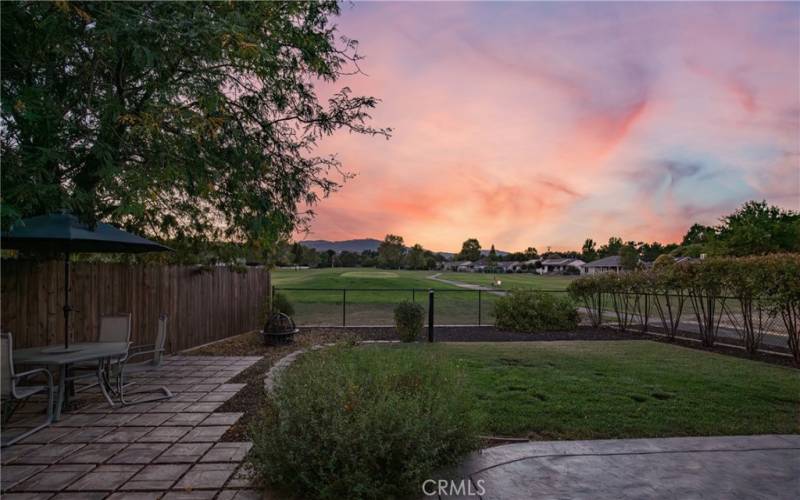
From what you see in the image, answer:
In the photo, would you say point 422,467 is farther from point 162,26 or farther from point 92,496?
point 162,26

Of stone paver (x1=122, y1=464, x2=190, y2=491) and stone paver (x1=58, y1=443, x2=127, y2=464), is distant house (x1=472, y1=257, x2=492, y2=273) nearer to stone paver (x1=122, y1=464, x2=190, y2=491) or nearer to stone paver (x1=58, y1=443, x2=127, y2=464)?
stone paver (x1=58, y1=443, x2=127, y2=464)

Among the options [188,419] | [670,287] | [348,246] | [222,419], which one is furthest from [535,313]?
[348,246]

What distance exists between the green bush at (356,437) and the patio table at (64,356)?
246 centimetres

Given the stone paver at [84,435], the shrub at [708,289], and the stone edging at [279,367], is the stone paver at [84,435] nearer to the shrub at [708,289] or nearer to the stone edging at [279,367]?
the stone edging at [279,367]

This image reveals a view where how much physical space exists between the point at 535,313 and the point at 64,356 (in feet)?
33.6

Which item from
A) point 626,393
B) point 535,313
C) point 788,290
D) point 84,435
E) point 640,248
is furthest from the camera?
point 640,248

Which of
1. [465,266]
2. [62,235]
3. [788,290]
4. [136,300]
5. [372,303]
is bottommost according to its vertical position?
[372,303]

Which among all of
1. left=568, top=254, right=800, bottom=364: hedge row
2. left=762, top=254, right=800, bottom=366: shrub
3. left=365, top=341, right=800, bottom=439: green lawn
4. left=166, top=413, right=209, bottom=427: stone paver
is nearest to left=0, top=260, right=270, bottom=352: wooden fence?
left=166, top=413, right=209, bottom=427: stone paver

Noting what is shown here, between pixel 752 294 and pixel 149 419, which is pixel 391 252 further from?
pixel 149 419

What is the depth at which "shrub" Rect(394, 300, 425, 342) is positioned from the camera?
9.14 meters

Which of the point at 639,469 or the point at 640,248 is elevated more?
the point at 640,248

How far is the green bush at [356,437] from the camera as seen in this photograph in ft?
8.23

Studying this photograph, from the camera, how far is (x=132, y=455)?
10.9 feet

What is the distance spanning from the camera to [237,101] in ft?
20.0
